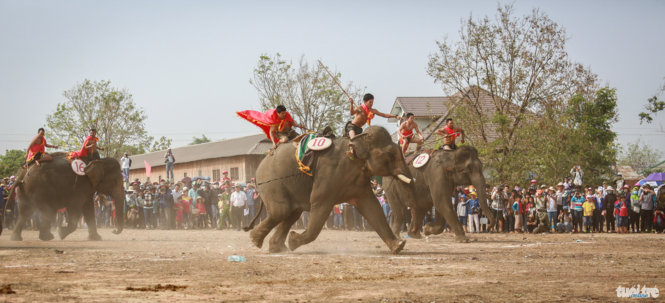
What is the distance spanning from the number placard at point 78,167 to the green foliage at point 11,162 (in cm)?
7105

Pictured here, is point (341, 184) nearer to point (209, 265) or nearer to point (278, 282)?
point (209, 265)

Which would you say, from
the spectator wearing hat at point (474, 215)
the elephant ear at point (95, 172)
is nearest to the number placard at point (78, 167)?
the elephant ear at point (95, 172)

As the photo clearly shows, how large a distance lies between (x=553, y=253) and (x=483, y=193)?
15.4 feet

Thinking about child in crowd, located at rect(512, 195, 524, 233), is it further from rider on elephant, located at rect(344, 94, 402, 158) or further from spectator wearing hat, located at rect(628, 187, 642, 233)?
rider on elephant, located at rect(344, 94, 402, 158)

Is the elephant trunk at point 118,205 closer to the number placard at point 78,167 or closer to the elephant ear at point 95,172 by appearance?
the elephant ear at point 95,172

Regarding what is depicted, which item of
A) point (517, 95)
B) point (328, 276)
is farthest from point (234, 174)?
point (328, 276)

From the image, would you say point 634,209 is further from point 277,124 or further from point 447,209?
point 277,124

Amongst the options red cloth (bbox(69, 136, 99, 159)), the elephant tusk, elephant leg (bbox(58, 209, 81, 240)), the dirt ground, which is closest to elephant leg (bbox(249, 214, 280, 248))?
the dirt ground

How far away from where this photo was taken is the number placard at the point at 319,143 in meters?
13.2

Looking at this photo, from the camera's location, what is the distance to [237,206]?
3164 centimetres

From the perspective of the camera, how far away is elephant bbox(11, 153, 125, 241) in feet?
64.2

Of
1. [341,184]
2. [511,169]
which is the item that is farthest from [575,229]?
[341,184]

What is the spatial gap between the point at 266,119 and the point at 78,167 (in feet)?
25.7

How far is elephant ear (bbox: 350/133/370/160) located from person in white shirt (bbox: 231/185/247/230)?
62.4ft
